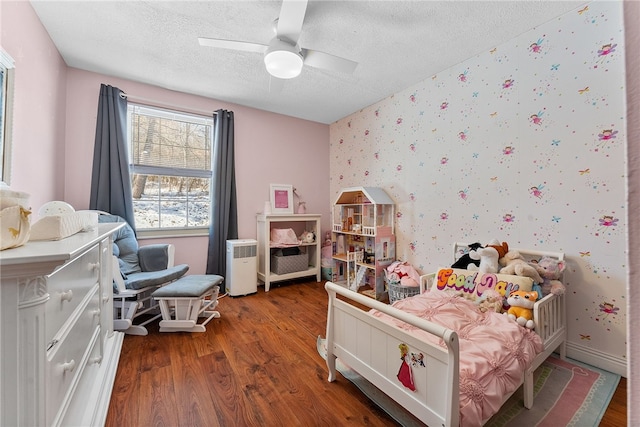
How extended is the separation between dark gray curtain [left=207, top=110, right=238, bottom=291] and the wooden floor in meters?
1.00

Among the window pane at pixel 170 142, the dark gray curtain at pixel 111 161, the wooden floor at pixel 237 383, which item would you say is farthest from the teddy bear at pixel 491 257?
the dark gray curtain at pixel 111 161

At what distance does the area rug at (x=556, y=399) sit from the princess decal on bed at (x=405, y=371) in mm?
328

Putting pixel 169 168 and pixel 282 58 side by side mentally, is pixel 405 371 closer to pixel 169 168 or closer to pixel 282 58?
pixel 282 58

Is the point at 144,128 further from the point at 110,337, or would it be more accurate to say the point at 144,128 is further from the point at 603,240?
the point at 603,240

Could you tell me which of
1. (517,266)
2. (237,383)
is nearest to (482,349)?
(517,266)

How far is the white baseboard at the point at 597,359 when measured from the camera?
67.5 inches

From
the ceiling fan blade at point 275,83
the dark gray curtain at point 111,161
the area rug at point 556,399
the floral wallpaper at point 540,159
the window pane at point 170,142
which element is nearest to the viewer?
the area rug at point 556,399

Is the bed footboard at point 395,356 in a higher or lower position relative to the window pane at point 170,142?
lower

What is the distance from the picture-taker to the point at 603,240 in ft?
5.78

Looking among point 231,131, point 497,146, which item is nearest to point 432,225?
point 497,146

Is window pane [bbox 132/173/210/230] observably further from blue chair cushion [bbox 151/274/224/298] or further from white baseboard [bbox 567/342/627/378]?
white baseboard [bbox 567/342/627/378]

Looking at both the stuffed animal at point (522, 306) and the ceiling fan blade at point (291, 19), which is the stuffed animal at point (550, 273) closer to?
→ the stuffed animal at point (522, 306)

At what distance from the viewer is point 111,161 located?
2691 millimetres

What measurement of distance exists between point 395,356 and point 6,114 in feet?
8.42
